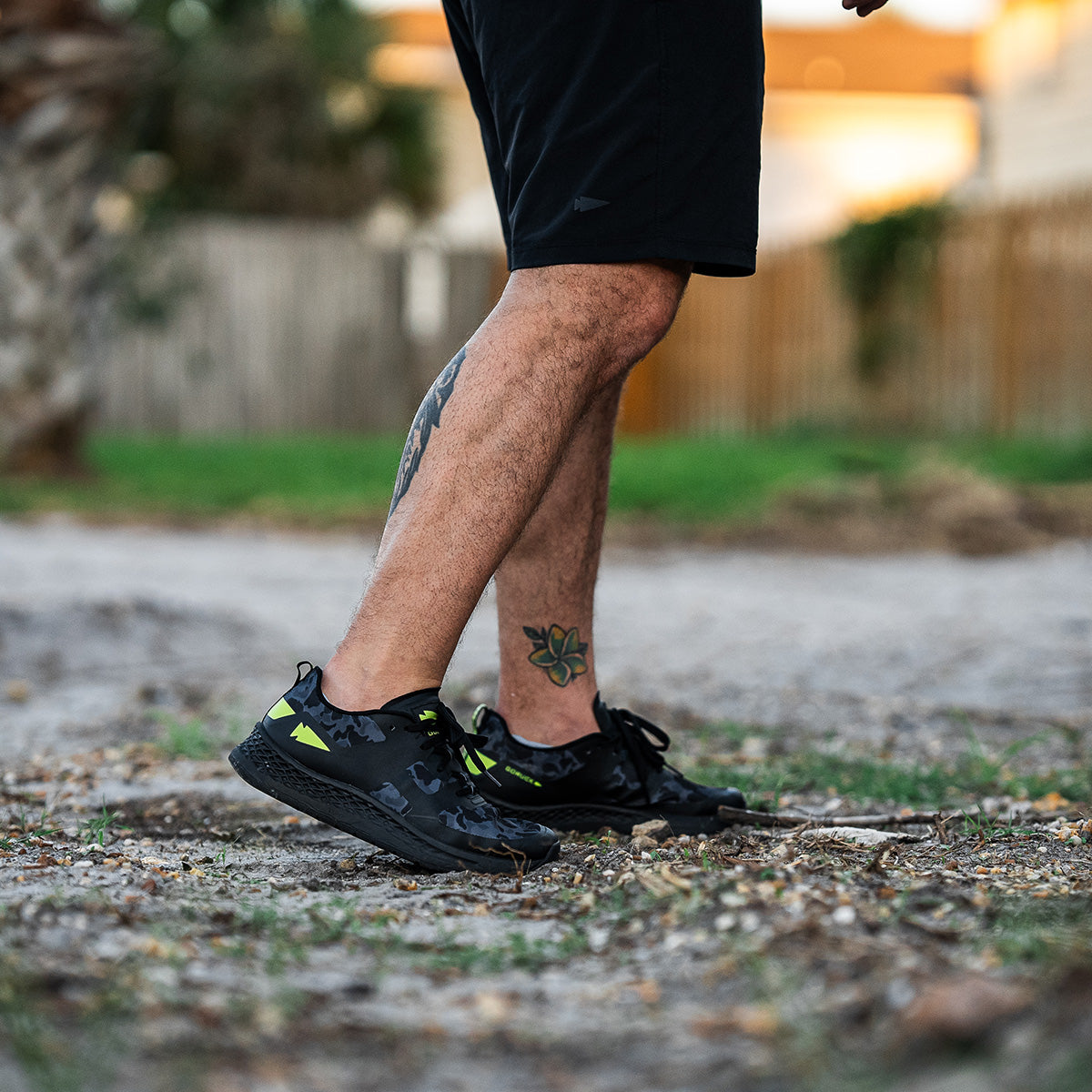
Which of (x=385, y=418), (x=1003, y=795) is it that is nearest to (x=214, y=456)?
(x=385, y=418)

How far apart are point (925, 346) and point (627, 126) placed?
9.18 m

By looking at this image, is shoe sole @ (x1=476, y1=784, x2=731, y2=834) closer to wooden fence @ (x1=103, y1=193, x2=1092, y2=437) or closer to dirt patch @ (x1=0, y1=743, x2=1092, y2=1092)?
dirt patch @ (x1=0, y1=743, x2=1092, y2=1092)

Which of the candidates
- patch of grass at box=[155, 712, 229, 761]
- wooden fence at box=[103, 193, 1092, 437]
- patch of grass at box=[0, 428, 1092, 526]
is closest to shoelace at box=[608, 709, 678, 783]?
patch of grass at box=[155, 712, 229, 761]

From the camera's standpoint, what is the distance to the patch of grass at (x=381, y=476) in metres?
6.51

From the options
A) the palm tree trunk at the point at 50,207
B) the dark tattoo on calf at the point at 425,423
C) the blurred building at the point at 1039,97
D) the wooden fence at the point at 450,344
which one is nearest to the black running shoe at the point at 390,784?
the dark tattoo on calf at the point at 425,423

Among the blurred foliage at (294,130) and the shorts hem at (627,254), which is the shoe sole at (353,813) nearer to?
the shorts hem at (627,254)

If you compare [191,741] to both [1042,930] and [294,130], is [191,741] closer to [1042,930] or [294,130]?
[1042,930]

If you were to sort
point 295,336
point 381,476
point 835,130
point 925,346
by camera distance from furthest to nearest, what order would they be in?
point 835,130, point 295,336, point 925,346, point 381,476

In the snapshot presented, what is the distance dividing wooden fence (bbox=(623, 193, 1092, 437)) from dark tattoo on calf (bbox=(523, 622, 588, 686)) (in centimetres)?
788

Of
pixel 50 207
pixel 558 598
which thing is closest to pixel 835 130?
pixel 50 207

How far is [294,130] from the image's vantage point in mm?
13555

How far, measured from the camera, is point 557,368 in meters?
1.59

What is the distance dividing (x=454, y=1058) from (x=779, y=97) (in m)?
22.7

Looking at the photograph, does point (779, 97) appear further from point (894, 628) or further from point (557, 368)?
point (557, 368)
